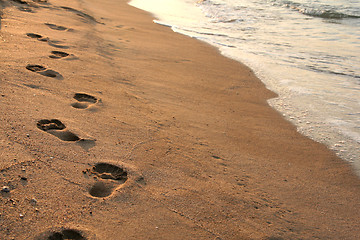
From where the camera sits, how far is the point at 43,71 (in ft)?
10.9

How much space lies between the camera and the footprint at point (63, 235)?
1592 mm

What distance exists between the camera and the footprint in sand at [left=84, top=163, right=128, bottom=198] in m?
1.99

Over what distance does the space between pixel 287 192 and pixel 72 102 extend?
2.00 meters

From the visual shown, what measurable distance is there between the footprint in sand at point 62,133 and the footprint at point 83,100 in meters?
0.45

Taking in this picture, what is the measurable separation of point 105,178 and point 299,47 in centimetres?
606

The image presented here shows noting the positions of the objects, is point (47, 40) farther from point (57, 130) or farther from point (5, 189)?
point (5, 189)

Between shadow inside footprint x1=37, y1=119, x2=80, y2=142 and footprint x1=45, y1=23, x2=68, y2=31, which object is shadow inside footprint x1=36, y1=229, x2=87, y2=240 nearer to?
shadow inside footprint x1=37, y1=119, x2=80, y2=142

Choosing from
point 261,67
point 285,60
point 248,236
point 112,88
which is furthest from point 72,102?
point 285,60

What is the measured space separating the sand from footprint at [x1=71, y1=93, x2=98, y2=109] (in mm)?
17

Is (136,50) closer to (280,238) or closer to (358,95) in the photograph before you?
(358,95)

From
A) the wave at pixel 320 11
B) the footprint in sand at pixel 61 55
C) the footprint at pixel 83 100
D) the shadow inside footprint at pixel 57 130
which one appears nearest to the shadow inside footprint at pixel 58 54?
the footprint in sand at pixel 61 55

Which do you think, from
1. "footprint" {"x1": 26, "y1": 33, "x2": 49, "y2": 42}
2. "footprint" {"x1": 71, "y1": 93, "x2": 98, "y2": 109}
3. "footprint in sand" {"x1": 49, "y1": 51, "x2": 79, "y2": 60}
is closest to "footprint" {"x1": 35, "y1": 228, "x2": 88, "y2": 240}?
"footprint" {"x1": 71, "y1": 93, "x2": 98, "y2": 109}

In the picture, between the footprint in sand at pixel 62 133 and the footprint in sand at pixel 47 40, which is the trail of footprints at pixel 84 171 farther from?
the footprint in sand at pixel 47 40

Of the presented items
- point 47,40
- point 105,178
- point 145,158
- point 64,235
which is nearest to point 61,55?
point 47,40
